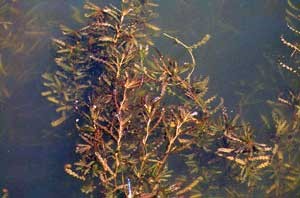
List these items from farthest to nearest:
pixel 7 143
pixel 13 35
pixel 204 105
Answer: pixel 13 35
pixel 7 143
pixel 204 105

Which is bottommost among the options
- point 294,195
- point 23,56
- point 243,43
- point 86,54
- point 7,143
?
point 7,143

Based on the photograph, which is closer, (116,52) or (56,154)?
(116,52)

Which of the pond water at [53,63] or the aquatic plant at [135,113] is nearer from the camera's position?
the aquatic plant at [135,113]

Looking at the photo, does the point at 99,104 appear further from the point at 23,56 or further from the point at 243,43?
the point at 243,43

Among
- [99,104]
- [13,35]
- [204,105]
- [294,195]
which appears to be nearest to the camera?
[99,104]

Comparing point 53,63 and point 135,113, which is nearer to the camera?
point 135,113

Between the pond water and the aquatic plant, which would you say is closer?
the aquatic plant

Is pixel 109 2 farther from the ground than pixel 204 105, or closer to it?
farther from the ground

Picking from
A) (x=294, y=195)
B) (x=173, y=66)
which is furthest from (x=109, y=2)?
(x=294, y=195)
